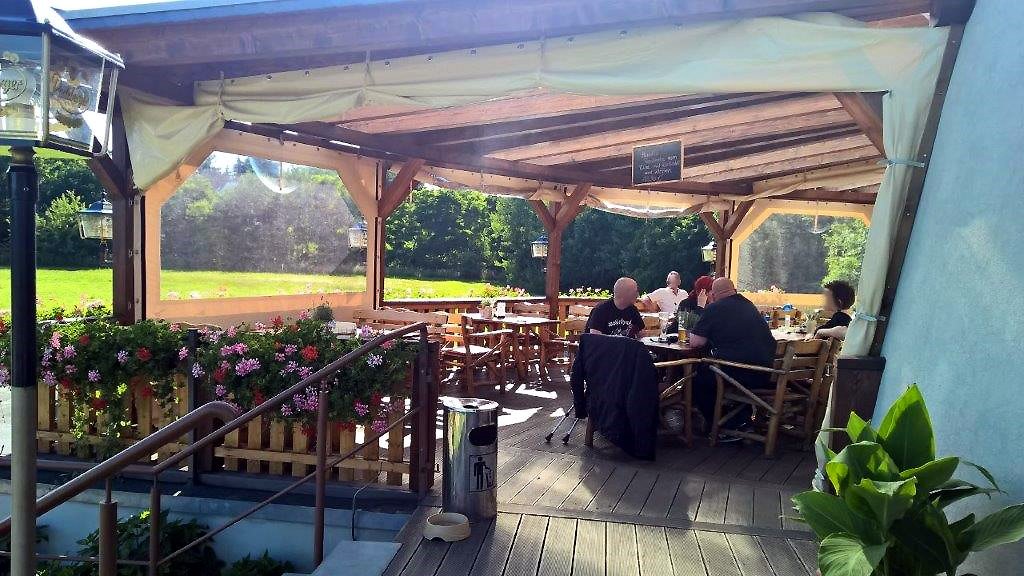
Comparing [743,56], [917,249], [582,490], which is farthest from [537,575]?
[743,56]

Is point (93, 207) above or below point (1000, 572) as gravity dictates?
above

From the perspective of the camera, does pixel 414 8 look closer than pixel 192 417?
No

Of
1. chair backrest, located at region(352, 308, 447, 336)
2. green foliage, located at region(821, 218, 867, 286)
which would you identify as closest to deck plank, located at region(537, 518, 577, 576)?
chair backrest, located at region(352, 308, 447, 336)

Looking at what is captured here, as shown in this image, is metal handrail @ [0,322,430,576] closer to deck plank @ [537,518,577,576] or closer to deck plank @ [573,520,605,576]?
deck plank @ [537,518,577,576]

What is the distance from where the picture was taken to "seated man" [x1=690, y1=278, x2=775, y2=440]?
4.69 meters

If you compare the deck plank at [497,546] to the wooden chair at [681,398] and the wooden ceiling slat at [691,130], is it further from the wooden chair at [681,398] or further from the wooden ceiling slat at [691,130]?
the wooden ceiling slat at [691,130]

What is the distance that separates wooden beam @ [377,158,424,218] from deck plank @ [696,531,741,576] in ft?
16.2

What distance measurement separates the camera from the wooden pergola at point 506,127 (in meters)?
3.30

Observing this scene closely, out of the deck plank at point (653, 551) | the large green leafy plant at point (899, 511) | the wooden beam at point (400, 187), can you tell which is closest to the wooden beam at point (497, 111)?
the wooden beam at point (400, 187)

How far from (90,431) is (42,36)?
3397 millimetres

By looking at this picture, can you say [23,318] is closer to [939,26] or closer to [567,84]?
[567,84]

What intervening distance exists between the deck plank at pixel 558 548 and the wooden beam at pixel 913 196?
1.50 m

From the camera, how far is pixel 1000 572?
2.18m

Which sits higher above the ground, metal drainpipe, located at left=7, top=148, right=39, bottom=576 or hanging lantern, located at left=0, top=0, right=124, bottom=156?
hanging lantern, located at left=0, top=0, right=124, bottom=156
